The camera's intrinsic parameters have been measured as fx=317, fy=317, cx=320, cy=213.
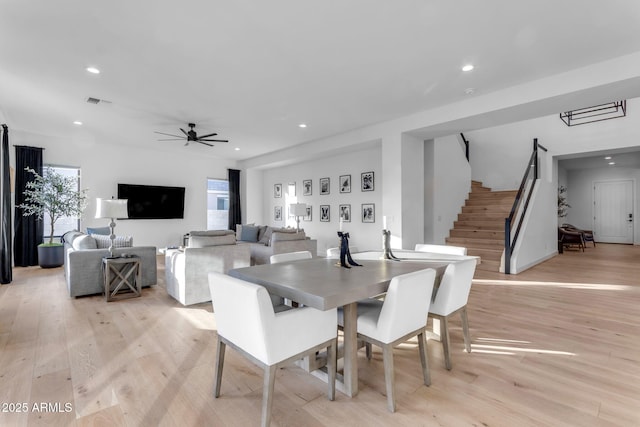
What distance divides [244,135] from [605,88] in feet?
19.0

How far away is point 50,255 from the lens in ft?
20.4

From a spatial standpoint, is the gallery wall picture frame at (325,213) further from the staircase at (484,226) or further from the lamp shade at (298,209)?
the staircase at (484,226)

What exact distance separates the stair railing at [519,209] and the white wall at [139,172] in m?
7.31

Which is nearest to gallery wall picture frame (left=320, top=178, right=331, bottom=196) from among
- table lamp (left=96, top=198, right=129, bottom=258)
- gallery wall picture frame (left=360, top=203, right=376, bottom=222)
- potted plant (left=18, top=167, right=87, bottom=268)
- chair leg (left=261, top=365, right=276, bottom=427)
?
gallery wall picture frame (left=360, top=203, right=376, bottom=222)

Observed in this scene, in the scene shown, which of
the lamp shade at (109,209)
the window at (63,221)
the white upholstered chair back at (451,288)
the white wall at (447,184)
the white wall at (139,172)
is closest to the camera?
the white upholstered chair back at (451,288)

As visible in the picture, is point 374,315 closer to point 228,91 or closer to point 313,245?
point 228,91

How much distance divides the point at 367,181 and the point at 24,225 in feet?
23.6

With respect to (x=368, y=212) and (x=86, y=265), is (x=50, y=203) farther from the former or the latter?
(x=368, y=212)

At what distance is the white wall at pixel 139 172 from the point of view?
23.2ft

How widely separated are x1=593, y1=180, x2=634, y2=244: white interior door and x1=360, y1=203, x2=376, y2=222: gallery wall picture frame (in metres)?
8.91

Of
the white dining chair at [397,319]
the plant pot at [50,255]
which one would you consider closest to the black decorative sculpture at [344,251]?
the white dining chair at [397,319]

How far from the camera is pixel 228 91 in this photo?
4340mm

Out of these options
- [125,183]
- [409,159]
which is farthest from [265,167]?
[409,159]

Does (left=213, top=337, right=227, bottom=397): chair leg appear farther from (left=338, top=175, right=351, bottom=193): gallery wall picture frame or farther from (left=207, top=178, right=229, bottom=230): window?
(left=207, top=178, right=229, bottom=230): window
